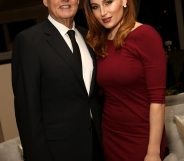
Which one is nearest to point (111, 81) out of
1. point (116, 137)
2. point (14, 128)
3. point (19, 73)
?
point (116, 137)

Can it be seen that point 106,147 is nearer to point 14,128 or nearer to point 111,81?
point 111,81

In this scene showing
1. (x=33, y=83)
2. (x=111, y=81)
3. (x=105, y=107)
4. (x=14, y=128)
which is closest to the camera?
(x=33, y=83)

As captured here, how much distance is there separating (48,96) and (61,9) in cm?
47

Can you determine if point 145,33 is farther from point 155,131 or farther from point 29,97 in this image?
point 29,97

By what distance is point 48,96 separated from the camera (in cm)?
165

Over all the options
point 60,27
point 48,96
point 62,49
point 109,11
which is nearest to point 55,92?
point 48,96

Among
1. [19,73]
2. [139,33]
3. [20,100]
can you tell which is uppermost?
[139,33]

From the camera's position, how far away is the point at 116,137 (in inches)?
71.5

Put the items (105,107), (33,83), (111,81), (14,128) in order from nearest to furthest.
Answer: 1. (33,83)
2. (111,81)
3. (105,107)
4. (14,128)

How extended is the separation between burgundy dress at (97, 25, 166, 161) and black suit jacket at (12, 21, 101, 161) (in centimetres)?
11

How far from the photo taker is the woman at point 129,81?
1621 mm

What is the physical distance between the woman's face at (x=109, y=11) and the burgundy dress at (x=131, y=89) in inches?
4.0

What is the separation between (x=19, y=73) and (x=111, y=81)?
18.0 inches

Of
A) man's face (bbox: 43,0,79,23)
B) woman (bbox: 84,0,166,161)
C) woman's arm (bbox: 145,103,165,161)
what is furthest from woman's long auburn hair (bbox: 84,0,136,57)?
woman's arm (bbox: 145,103,165,161)
